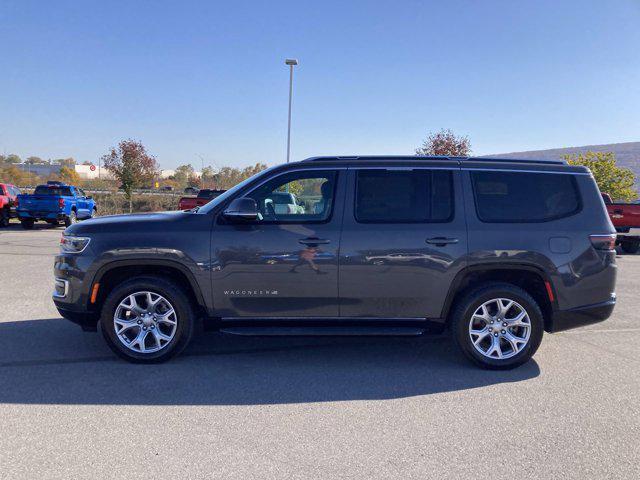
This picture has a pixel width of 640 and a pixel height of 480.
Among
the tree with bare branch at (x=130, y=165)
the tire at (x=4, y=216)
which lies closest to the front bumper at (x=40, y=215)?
the tire at (x=4, y=216)

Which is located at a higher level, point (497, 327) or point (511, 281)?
point (511, 281)

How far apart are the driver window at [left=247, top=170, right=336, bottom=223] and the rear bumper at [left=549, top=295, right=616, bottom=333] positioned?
2.34m

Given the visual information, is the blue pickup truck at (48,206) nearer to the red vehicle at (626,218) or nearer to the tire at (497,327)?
the red vehicle at (626,218)

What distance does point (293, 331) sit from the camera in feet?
15.8

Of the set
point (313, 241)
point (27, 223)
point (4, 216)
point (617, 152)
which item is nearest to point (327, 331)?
point (313, 241)

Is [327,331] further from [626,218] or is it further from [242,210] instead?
[626,218]

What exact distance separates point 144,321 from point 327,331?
1688 mm

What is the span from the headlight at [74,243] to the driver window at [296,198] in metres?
1.57

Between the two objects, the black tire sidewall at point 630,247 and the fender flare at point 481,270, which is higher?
the fender flare at point 481,270

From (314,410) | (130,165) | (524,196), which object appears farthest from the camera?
(130,165)

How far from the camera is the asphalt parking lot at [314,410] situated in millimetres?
3162

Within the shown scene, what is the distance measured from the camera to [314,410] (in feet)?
12.9

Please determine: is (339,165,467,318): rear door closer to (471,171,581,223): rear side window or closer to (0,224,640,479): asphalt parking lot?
(471,171,581,223): rear side window

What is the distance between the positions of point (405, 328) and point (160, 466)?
99.9 inches
